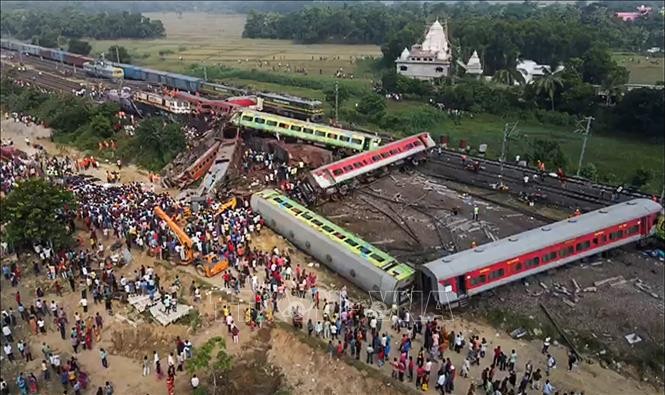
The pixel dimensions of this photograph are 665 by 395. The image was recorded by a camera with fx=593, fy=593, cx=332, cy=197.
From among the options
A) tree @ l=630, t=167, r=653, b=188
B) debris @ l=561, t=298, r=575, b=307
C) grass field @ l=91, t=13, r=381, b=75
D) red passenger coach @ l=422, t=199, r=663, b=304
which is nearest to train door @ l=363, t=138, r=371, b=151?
red passenger coach @ l=422, t=199, r=663, b=304

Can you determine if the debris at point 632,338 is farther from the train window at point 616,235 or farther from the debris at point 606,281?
the train window at point 616,235

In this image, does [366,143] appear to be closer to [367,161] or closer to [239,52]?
[367,161]

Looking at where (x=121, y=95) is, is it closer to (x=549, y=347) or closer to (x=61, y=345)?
(x=61, y=345)

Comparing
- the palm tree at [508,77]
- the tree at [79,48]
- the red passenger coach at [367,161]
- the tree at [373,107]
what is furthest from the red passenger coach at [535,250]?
the tree at [79,48]

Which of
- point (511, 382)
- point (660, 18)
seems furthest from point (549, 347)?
point (660, 18)

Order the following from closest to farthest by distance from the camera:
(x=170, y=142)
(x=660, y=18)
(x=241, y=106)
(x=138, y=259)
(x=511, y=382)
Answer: (x=511, y=382) → (x=138, y=259) → (x=170, y=142) → (x=241, y=106) → (x=660, y=18)

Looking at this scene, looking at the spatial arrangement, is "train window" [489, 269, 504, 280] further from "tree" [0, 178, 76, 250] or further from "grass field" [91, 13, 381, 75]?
"grass field" [91, 13, 381, 75]

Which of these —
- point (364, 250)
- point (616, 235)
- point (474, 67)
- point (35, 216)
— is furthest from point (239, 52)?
point (616, 235)
